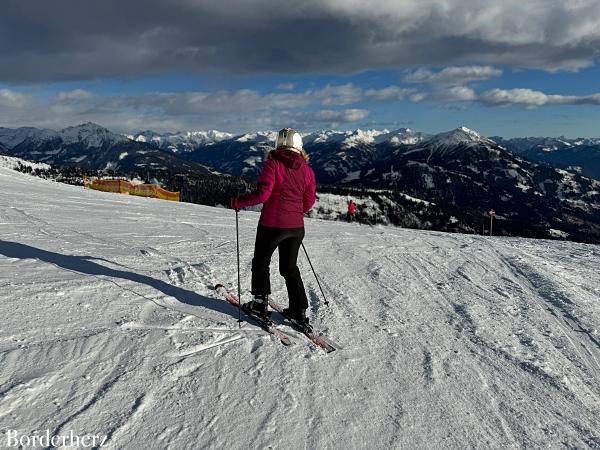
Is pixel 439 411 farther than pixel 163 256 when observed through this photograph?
No

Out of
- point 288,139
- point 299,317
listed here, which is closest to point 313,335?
point 299,317

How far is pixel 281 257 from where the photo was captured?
604cm

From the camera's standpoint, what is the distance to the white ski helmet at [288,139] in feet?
18.4

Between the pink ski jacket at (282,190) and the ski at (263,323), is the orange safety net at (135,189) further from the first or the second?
the pink ski jacket at (282,190)

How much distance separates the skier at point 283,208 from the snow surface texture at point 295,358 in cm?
57

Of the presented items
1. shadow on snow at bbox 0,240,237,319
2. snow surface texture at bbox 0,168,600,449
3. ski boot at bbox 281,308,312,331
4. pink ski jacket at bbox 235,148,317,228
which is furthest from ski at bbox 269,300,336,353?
pink ski jacket at bbox 235,148,317,228

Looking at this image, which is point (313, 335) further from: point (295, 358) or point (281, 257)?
point (281, 257)

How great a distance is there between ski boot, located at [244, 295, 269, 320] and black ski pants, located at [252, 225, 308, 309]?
0.09 metres

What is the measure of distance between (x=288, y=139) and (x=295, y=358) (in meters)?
2.76

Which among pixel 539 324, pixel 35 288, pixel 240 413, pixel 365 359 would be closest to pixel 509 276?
pixel 539 324

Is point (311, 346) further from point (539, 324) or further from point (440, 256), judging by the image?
point (440, 256)

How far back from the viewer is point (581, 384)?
16.1 ft

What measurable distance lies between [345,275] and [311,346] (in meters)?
3.59

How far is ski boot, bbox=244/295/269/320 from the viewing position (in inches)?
241
